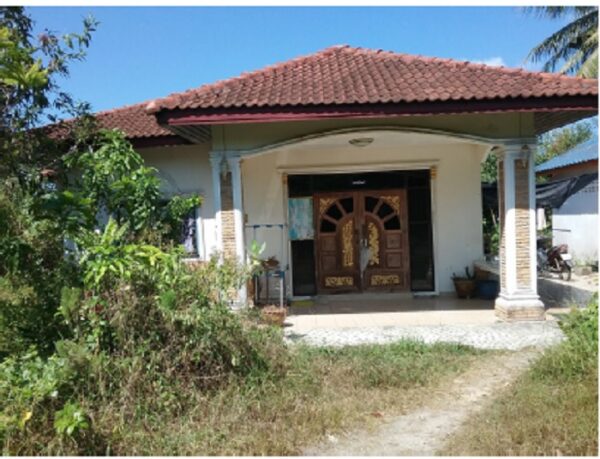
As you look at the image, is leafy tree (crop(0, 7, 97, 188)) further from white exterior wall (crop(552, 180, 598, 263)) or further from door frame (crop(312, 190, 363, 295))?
white exterior wall (crop(552, 180, 598, 263))

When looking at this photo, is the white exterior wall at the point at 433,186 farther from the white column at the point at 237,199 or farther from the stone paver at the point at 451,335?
the stone paver at the point at 451,335

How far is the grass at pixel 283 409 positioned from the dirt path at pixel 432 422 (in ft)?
0.45

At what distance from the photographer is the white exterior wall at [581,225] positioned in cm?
1413

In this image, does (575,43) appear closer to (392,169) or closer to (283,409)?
(392,169)

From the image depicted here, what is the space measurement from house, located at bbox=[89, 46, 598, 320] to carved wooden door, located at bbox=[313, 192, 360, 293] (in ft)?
0.07

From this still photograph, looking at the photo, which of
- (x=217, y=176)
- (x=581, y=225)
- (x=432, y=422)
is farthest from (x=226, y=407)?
(x=581, y=225)

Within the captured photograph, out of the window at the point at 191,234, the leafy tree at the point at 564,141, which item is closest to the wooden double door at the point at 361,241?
the window at the point at 191,234

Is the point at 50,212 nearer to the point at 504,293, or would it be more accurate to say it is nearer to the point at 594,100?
the point at 504,293

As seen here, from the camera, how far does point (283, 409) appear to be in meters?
4.11

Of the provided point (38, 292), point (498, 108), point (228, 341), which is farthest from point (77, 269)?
point (498, 108)

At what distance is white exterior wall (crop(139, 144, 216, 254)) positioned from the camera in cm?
945

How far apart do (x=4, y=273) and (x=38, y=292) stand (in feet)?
1.88

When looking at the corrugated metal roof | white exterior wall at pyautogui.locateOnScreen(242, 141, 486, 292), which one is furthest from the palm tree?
white exterior wall at pyautogui.locateOnScreen(242, 141, 486, 292)

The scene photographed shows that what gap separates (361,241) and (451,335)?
3.69 meters
